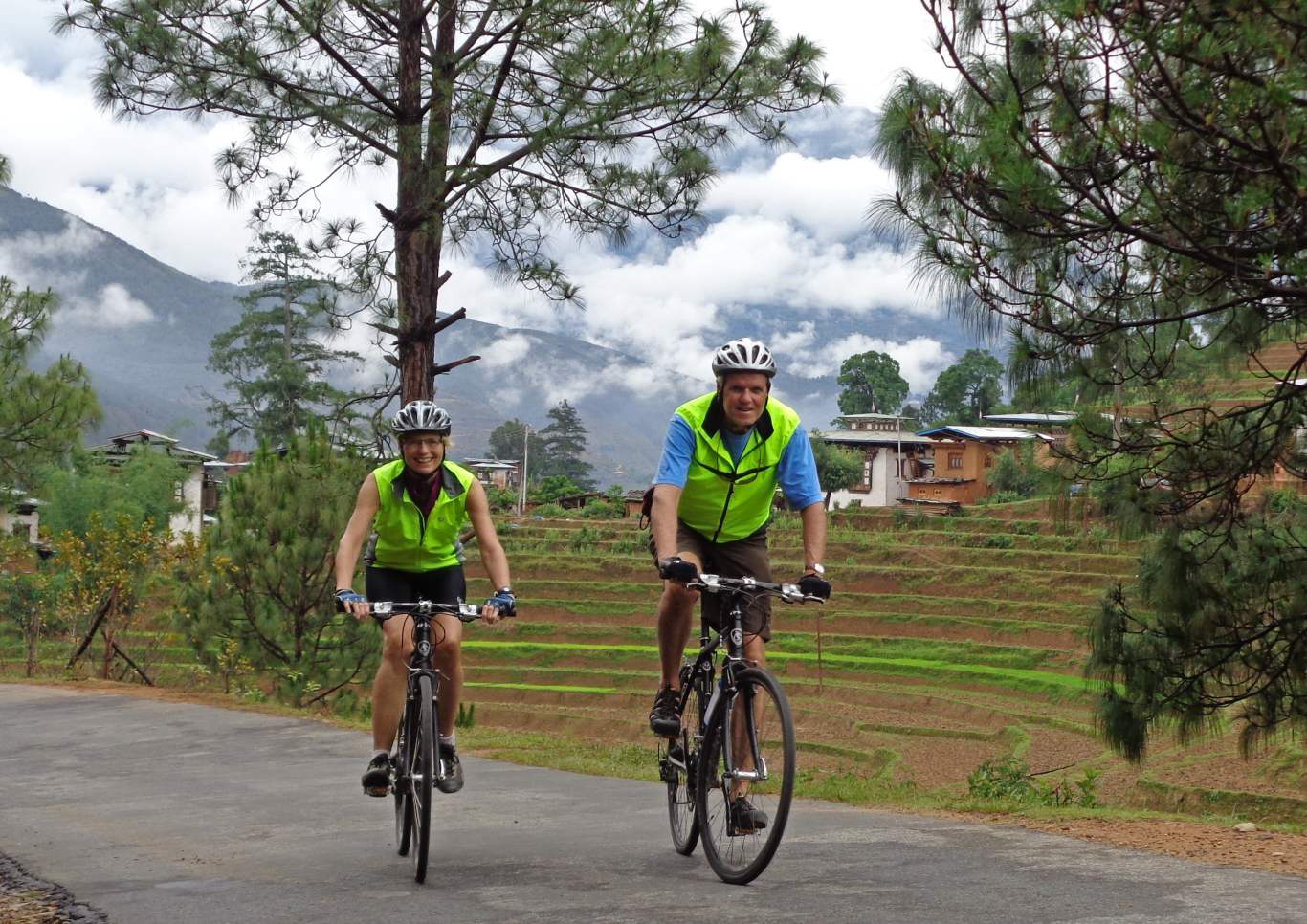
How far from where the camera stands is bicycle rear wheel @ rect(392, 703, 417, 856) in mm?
5938

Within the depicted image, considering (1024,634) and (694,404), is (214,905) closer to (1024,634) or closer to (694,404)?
(694,404)

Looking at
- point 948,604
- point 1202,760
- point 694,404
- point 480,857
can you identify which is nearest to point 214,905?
point 480,857

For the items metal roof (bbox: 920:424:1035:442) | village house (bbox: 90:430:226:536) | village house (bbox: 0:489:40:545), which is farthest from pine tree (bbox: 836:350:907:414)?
village house (bbox: 0:489:40:545)

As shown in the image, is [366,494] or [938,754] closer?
[366,494]

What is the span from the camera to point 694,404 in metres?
5.65

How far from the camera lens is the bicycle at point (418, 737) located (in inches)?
220

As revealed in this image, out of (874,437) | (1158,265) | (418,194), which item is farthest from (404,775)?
(874,437)

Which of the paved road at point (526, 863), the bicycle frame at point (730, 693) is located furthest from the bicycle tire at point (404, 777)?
the bicycle frame at point (730, 693)

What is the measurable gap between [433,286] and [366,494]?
8.26 m

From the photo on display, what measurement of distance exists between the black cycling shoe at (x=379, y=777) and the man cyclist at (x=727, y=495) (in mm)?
Answer: 1146

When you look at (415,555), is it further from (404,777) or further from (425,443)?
(404,777)

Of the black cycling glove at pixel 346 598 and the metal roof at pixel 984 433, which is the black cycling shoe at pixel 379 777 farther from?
the metal roof at pixel 984 433

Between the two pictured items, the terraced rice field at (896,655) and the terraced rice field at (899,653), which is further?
the terraced rice field at (899,653)

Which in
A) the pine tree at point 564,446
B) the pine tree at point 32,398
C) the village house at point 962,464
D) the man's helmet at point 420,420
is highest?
the pine tree at point 564,446
